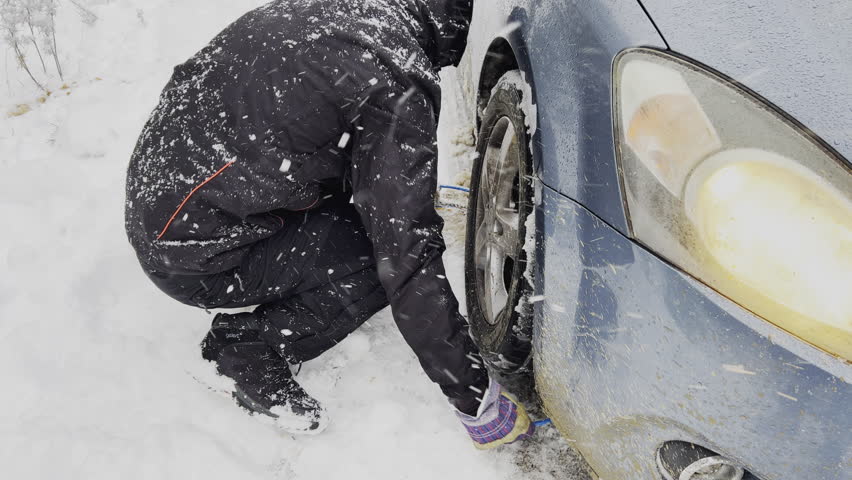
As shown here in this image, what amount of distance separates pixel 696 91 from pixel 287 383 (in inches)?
56.3

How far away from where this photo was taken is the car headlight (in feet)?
2.50

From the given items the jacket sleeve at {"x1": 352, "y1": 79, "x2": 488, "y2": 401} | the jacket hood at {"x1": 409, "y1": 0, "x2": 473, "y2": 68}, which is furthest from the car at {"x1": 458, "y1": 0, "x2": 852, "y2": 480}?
the jacket hood at {"x1": 409, "y1": 0, "x2": 473, "y2": 68}

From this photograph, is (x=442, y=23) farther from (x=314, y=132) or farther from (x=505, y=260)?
(x=505, y=260)

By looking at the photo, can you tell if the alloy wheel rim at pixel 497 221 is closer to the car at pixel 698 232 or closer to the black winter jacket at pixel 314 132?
the black winter jacket at pixel 314 132

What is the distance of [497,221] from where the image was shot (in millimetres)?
1750

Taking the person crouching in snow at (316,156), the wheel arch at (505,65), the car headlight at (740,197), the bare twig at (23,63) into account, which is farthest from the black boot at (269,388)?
the bare twig at (23,63)

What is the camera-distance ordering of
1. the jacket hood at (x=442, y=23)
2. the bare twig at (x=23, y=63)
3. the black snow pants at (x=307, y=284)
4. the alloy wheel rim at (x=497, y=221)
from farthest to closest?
the bare twig at (x=23, y=63)
the black snow pants at (x=307, y=284)
the alloy wheel rim at (x=497, y=221)
the jacket hood at (x=442, y=23)

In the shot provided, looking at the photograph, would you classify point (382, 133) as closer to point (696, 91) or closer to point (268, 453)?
point (696, 91)

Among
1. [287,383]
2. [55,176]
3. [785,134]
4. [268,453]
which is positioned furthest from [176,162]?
[55,176]

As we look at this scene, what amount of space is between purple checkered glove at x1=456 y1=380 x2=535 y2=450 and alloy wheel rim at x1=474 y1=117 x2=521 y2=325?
0.21 meters

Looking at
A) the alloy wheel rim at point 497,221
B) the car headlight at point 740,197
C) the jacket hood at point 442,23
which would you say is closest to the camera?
the car headlight at point 740,197

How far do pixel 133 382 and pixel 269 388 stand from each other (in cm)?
48

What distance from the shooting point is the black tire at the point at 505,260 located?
4.42 feet

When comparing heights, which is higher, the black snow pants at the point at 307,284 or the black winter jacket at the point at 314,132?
the black winter jacket at the point at 314,132
